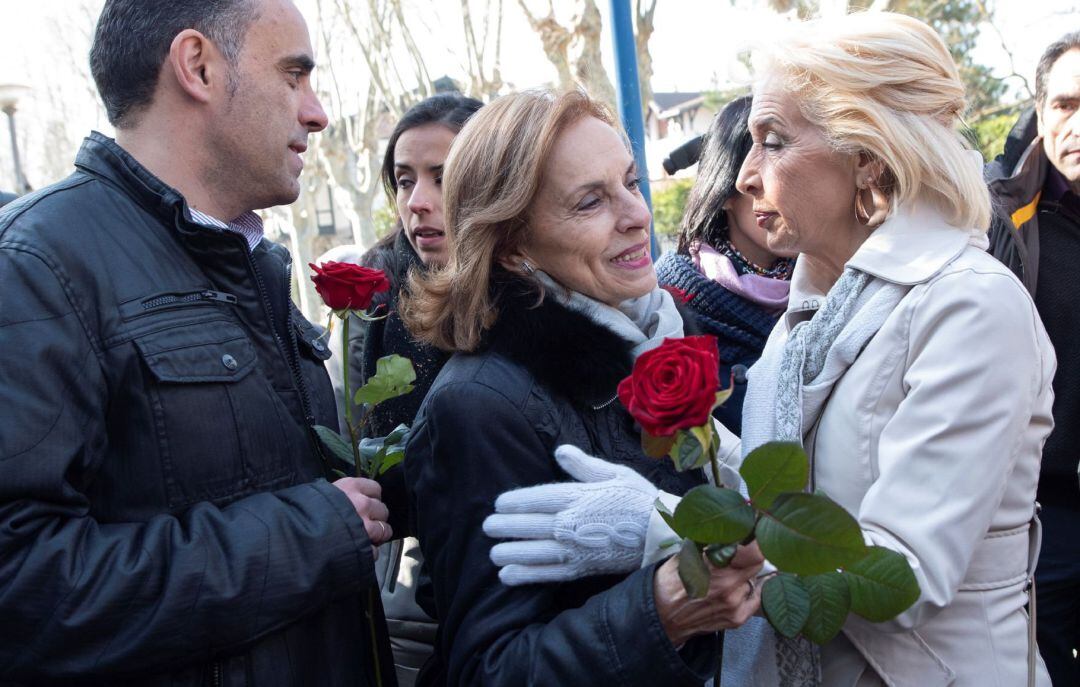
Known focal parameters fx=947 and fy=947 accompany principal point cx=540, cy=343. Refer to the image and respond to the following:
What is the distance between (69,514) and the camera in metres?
1.67

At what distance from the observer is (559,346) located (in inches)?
80.4

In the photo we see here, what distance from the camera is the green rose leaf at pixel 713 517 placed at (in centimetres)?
140

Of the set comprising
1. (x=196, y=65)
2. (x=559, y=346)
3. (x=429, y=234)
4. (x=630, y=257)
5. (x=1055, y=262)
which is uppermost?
(x=196, y=65)

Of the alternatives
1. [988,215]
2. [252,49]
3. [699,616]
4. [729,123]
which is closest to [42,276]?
[252,49]

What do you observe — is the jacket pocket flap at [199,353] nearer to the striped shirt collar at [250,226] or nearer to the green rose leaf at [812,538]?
the striped shirt collar at [250,226]

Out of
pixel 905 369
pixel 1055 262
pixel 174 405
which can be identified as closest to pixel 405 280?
pixel 174 405

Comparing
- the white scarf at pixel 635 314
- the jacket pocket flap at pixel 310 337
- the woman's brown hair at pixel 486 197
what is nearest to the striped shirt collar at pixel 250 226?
the jacket pocket flap at pixel 310 337

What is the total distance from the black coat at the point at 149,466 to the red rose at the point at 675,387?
0.78 metres

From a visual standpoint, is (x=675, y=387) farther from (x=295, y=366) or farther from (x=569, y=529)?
(x=295, y=366)

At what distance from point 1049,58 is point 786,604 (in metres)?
3.12

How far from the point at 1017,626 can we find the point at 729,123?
6.40 ft

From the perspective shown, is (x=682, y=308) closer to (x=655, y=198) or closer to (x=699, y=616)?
(x=699, y=616)

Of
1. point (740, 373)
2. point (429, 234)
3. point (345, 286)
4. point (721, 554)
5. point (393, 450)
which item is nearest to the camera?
point (721, 554)

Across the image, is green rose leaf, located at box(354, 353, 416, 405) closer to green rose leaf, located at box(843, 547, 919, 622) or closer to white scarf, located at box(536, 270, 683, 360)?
white scarf, located at box(536, 270, 683, 360)
